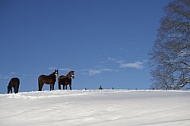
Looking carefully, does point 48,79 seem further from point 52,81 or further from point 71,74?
point 71,74

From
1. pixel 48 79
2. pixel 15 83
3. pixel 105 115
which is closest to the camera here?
pixel 105 115

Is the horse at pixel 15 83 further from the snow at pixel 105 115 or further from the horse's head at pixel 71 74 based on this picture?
the snow at pixel 105 115

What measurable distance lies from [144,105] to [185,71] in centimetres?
1185

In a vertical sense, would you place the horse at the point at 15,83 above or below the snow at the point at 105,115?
above

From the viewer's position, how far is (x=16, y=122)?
6762mm

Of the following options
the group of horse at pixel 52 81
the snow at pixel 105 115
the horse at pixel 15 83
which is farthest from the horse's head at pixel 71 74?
the snow at pixel 105 115

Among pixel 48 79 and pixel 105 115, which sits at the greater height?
pixel 48 79

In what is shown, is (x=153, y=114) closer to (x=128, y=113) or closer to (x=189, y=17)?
(x=128, y=113)

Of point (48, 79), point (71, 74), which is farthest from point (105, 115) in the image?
point (48, 79)

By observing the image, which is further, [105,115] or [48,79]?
[48,79]

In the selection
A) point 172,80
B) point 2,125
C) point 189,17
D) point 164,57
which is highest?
point 189,17

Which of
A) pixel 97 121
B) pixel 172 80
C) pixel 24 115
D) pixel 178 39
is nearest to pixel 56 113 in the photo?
pixel 24 115

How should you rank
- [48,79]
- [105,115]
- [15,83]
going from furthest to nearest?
[48,79] → [15,83] → [105,115]

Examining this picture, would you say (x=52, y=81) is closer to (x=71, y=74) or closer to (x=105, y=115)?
(x=71, y=74)
